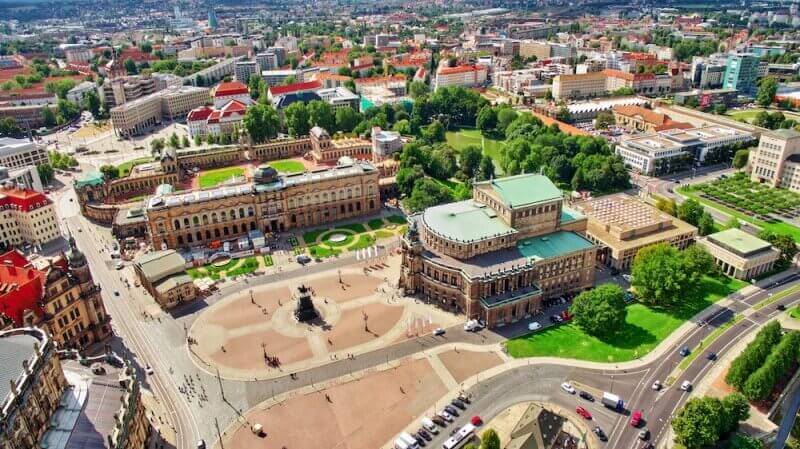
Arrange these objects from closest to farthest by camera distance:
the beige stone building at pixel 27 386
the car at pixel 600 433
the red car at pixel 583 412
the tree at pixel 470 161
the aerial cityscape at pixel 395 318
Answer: the beige stone building at pixel 27 386 → the aerial cityscape at pixel 395 318 → the car at pixel 600 433 → the red car at pixel 583 412 → the tree at pixel 470 161

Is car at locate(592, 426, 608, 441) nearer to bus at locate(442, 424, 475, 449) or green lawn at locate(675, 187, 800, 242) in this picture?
bus at locate(442, 424, 475, 449)

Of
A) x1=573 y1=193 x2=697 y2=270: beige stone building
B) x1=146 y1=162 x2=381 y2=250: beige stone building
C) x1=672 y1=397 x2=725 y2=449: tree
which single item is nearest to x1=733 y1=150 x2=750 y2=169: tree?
x1=573 y1=193 x2=697 y2=270: beige stone building

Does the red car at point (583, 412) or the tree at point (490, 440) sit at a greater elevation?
the tree at point (490, 440)

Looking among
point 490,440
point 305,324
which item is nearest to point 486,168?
point 305,324

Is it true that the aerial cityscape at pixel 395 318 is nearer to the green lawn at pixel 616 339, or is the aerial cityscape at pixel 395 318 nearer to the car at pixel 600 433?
the green lawn at pixel 616 339

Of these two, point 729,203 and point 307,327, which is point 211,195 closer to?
point 307,327

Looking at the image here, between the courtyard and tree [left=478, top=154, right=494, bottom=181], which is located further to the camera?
tree [left=478, top=154, right=494, bottom=181]

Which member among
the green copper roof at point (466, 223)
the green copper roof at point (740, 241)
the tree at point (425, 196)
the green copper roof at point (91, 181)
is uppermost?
the green copper roof at point (466, 223)

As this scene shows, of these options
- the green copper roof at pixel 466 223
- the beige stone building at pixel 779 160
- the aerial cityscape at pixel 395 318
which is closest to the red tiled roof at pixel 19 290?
the aerial cityscape at pixel 395 318
